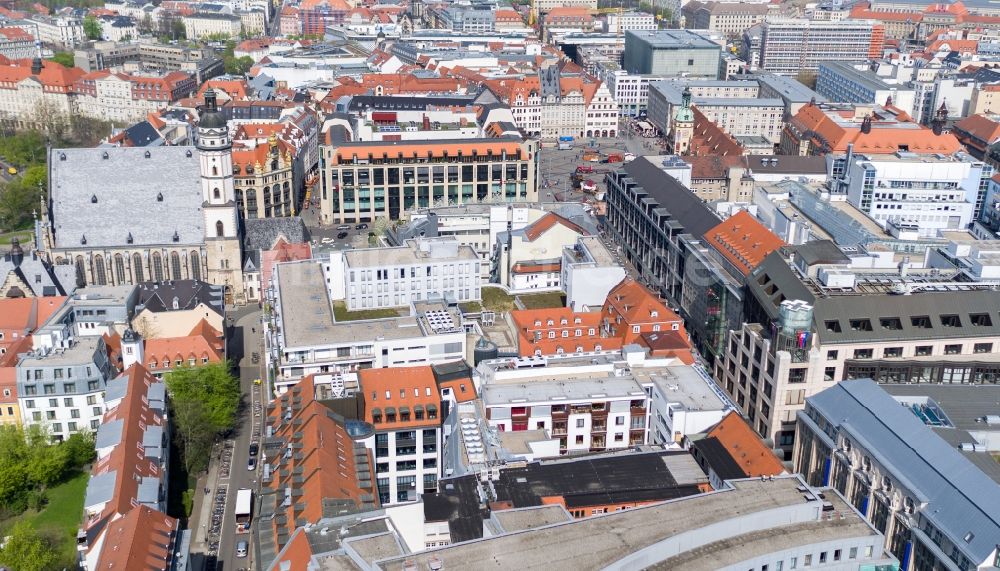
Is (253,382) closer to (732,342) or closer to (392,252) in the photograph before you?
(392,252)

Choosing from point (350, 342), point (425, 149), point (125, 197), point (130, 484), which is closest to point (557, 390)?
point (350, 342)

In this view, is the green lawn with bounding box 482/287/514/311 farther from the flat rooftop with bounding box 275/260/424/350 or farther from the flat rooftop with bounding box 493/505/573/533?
the flat rooftop with bounding box 493/505/573/533

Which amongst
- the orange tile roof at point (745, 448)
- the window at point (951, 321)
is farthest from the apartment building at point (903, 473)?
the window at point (951, 321)

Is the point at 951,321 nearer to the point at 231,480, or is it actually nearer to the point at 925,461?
the point at 925,461

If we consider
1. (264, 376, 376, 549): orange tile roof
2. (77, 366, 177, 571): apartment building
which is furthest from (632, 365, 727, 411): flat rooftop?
(77, 366, 177, 571): apartment building

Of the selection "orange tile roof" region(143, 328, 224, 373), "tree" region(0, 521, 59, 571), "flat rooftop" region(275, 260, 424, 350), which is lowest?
"tree" region(0, 521, 59, 571)

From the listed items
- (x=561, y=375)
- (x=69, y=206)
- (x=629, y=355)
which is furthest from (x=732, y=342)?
(x=69, y=206)
